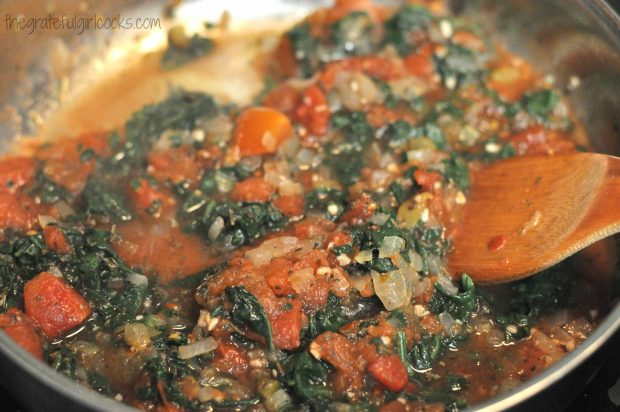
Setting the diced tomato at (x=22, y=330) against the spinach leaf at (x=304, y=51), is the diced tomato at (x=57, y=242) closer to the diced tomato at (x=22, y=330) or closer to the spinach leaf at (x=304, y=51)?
the diced tomato at (x=22, y=330)

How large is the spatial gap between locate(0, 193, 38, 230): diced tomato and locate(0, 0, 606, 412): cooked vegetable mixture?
14 millimetres

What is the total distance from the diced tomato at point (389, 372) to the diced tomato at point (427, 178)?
153cm

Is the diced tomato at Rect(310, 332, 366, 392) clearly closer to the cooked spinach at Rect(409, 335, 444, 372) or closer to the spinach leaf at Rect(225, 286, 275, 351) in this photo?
the spinach leaf at Rect(225, 286, 275, 351)

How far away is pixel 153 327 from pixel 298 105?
2.45m

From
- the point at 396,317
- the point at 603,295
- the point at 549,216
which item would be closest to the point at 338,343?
the point at 396,317

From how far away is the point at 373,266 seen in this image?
491cm

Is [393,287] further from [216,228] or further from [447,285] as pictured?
[216,228]

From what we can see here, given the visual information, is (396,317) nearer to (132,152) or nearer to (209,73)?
(132,152)

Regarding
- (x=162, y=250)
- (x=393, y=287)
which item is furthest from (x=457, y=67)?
(x=162, y=250)

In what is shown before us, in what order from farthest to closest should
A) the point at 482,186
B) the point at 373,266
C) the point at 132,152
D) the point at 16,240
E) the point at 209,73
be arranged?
the point at 209,73, the point at 132,152, the point at 482,186, the point at 16,240, the point at 373,266

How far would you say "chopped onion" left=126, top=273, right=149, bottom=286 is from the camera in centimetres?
514

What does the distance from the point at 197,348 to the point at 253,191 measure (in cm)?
145

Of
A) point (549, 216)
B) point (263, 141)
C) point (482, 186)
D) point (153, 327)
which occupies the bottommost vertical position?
point (153, 327)

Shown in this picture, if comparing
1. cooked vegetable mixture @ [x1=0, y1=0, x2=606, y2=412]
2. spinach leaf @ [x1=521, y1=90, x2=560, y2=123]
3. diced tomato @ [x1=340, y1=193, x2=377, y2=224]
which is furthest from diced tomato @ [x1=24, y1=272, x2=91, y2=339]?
spinach leaf @ [x1=521, y1=90, x2=560, y2=123]
